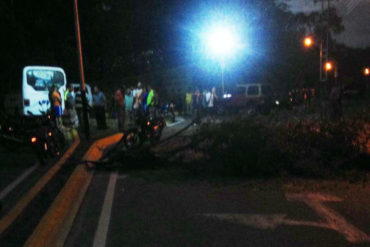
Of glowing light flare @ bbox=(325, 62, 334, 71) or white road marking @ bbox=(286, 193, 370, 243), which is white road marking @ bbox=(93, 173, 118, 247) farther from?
glowing light flare @ bbox=(325, 62, 334, 71)

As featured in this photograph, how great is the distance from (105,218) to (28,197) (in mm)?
1698

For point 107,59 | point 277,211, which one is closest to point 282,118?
point 277,211

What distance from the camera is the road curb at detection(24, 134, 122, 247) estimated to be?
535 cm

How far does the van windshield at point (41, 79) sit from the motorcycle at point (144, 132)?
10.3m

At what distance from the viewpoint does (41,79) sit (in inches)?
888

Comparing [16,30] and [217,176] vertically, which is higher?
[16,30]

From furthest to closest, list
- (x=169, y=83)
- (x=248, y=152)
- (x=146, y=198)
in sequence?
(x=169, y=83) < (x=248, y=152) < (x=146, y=198)

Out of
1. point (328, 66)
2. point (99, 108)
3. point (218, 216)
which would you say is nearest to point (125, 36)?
point (99, 108)

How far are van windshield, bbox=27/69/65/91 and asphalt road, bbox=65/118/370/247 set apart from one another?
14529mm

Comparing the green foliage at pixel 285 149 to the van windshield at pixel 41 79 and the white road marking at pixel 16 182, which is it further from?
the van windshield at pixel 41 79

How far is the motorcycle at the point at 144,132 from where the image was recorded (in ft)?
40.1

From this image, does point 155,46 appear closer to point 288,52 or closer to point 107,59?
point 107,59

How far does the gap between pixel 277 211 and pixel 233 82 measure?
3098 centimetres

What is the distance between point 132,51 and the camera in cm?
3788
